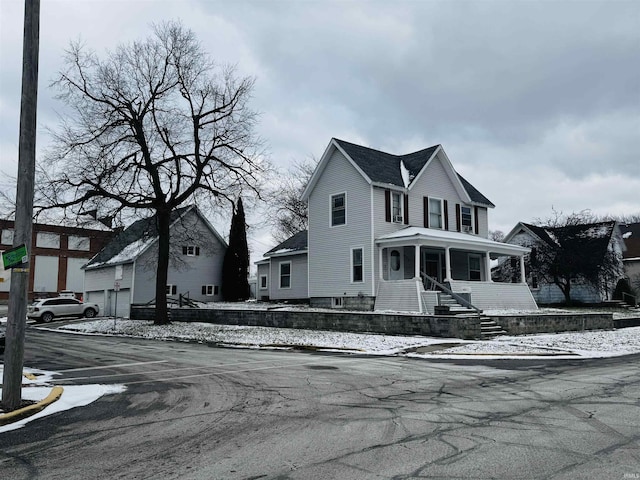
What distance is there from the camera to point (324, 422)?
702cm

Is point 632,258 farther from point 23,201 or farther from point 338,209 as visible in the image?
point 23,201

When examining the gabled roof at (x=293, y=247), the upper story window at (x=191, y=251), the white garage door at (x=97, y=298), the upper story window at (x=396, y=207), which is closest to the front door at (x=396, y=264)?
the upper story window at (x=396, y=207)

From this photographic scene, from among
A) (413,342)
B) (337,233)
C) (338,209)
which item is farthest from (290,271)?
(413,342)

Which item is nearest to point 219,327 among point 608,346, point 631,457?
point 608,346

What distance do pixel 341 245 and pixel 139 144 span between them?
1126 cm

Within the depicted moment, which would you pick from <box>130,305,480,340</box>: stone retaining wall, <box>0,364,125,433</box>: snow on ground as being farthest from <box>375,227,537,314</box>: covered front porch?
<box>0,364,125,433</box>: snow on ground

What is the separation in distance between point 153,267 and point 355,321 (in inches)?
829

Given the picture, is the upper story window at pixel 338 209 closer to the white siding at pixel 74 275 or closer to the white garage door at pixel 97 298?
the white garage door at pixel 97 298

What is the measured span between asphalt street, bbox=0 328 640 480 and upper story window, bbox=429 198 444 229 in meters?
17.8

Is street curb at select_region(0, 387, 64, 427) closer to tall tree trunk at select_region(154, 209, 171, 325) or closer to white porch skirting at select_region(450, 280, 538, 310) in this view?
tall tree trunk at select_region(154, 209, 171, 325)

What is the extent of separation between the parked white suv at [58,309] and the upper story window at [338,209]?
20563 millimetres

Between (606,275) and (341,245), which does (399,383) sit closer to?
(341,245)

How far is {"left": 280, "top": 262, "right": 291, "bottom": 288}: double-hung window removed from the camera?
34281 millimetres

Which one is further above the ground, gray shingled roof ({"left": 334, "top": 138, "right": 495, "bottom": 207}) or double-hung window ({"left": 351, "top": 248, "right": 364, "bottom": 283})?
gray shingled roof ({"left": 334, "top": 138, "right": 495, "bottom": 207})
